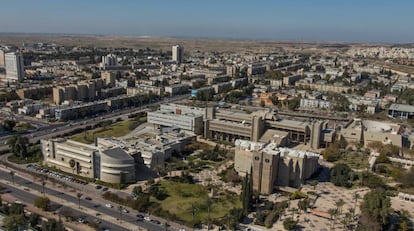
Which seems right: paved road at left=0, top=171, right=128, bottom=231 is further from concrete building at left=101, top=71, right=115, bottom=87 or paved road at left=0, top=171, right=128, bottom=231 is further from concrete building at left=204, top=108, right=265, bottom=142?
concrete building at left=101, top=71, right=115, bottom=87

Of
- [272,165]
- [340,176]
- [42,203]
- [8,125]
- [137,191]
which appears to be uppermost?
[272,165]

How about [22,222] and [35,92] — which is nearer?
[22,222]

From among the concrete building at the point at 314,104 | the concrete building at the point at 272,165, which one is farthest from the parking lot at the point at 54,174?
the concrete building at the point at 314,104

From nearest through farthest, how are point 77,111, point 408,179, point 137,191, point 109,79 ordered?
point 137,191 < point 408,179 < point 77,111 < point 109,79

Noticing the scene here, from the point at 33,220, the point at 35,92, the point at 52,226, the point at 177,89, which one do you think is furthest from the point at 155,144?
the point at 177,89

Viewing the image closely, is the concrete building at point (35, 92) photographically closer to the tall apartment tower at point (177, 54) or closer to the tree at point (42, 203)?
the tree at point (42, 203)

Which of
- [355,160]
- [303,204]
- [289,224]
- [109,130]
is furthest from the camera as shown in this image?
[109,130]

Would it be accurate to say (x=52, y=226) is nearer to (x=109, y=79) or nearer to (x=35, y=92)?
Result: (x=35, y=92)

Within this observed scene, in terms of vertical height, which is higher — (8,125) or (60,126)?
(8,125)
